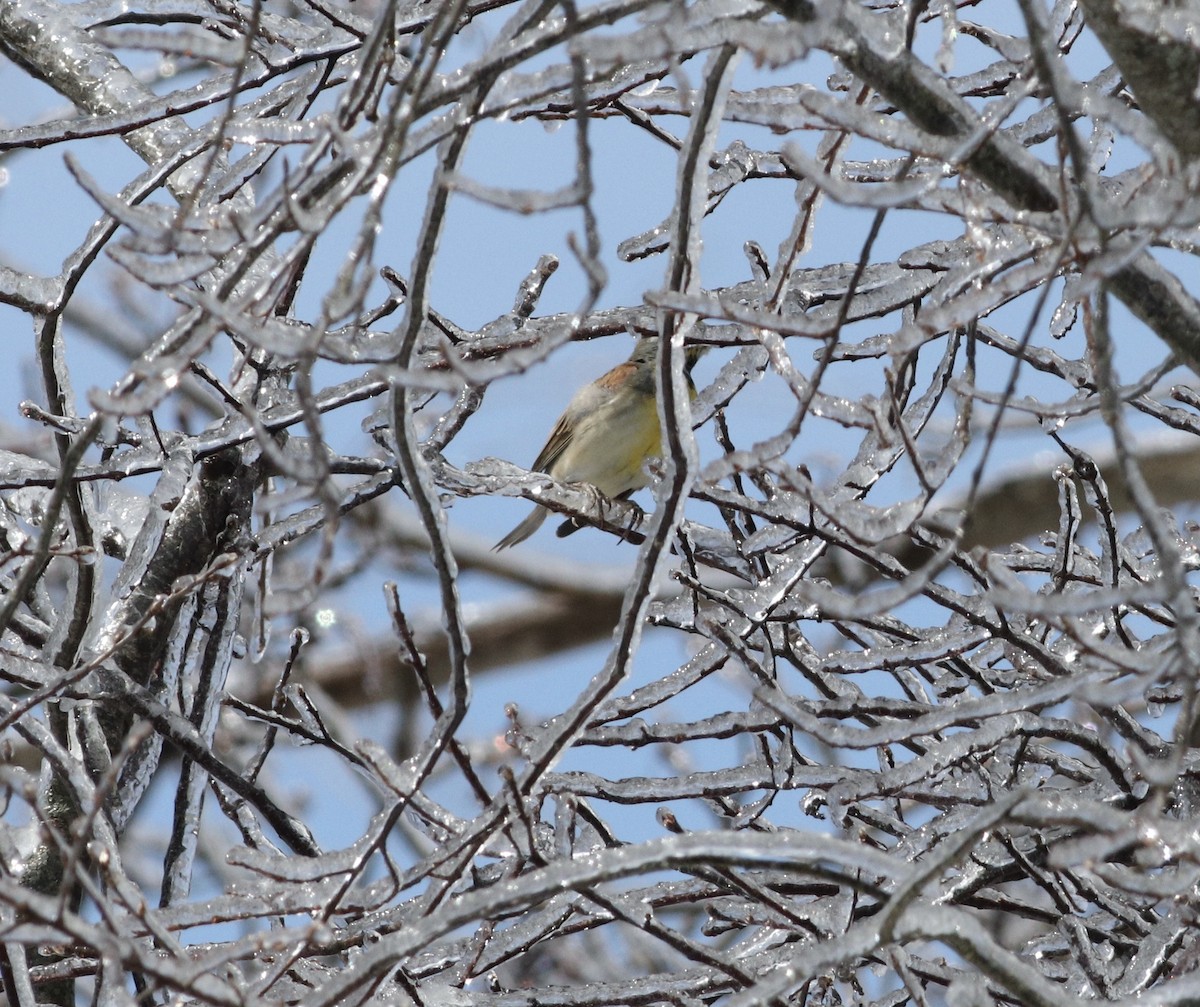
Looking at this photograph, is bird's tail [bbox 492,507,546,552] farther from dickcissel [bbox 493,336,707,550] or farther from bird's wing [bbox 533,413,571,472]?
bird's wing [bbox 533,413,571,472]

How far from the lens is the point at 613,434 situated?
7406mm

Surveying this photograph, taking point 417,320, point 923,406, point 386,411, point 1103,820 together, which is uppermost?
point 386,411

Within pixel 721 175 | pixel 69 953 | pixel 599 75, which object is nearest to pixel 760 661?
pixel 721 175

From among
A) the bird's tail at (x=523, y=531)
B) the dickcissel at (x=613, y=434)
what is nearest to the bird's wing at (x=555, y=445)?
the dickcissel at (x=613, y=434)

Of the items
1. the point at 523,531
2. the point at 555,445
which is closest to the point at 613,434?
the point at 523,531

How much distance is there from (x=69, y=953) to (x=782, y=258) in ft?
8.60

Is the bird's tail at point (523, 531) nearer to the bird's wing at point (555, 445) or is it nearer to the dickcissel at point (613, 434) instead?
the dickcissel at point (613, 434)

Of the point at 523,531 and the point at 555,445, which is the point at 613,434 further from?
the point at 555,445

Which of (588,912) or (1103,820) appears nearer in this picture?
(1103,820)

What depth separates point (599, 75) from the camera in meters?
2.60

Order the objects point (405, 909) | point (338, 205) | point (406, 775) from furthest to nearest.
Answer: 1. point (405, 909)
2. point (406, 775)
3. point (338, 205)

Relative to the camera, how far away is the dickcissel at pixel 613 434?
7293 mm

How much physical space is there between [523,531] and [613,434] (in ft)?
2.32

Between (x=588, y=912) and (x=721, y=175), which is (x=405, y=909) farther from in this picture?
(x=721, y=175)
